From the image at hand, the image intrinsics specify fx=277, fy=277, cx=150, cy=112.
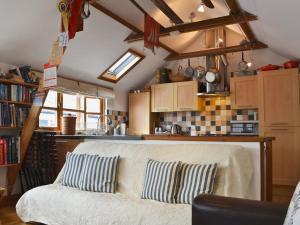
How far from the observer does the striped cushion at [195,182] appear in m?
2.21

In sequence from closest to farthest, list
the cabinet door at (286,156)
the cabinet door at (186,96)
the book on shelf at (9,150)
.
Result: the book on shelf at (9,150) → the cabinet door at (286,156) → the cabinet door at (186,96)

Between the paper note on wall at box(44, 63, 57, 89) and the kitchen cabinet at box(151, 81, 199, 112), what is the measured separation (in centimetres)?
310

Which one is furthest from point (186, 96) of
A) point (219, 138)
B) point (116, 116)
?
point (219, 138)

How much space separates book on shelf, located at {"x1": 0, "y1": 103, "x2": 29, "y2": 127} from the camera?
3.49m

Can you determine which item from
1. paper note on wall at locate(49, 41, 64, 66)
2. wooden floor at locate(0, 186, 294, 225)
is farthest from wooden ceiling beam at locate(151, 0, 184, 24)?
wooden floor at locate(0, 186, 294, 225)

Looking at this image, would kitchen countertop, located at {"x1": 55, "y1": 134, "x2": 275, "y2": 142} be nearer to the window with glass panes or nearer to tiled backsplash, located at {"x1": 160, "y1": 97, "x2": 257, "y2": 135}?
the window with glass panes

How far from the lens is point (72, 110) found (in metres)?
4.96

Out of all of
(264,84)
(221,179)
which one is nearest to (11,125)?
(221,179)

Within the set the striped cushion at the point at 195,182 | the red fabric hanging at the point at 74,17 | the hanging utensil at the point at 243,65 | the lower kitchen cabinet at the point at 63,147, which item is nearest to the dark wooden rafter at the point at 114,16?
the red fabric hanging at the point at 74,17

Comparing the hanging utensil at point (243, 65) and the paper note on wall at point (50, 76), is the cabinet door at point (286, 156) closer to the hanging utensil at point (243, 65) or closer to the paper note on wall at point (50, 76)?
the hanging utensil at point (243, 65)

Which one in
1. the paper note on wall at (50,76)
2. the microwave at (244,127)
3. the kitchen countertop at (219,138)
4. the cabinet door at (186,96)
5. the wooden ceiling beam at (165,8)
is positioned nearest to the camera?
the kitchen countertop at (219,138)

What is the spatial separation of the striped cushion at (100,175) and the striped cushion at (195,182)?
72cm

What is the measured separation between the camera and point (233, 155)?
7.72 feet

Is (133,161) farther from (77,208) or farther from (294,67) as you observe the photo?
(294,67)
